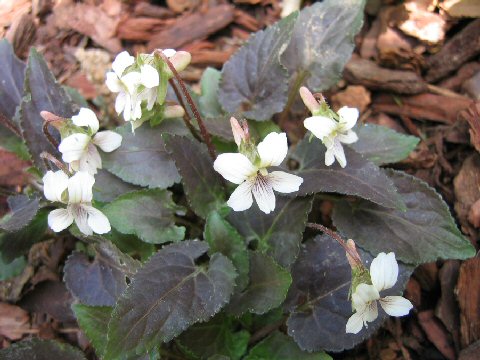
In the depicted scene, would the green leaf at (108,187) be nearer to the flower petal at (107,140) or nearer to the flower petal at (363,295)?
the flower petal at (107,140)

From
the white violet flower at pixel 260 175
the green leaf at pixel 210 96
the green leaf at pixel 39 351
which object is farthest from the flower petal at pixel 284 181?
the green leaf at pixel 39 351

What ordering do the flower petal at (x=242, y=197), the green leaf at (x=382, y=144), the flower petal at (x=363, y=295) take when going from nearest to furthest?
the flower petal at (x=363, y=295), the flower petal at (x=242, y=197), the green leaf at (x=382, y=144)

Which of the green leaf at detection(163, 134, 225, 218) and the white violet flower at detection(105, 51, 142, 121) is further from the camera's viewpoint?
the green leaf at detection(163, 134, 225, 218)

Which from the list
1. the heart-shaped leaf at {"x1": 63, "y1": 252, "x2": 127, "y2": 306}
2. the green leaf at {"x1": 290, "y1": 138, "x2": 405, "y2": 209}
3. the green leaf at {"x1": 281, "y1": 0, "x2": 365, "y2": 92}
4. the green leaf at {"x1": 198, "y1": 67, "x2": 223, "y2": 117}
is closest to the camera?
the green leaf at {"x1": 290, "y1": 138, "x2": 405, "y2": 209}

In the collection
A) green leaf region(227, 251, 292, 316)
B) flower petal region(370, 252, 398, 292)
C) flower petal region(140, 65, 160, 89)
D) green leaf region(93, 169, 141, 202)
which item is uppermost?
flower petal region(140, 65, 160, 89)

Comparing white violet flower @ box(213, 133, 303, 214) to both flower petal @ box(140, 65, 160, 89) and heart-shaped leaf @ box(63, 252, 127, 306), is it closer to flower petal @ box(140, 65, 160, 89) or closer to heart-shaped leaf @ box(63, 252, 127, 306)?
flower petal @ box(140, 65, 160, 89)

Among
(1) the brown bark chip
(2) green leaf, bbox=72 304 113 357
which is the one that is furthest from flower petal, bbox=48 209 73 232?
(1) the brown bark chip

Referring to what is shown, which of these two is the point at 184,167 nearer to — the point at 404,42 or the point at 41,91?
the point at 41,91
